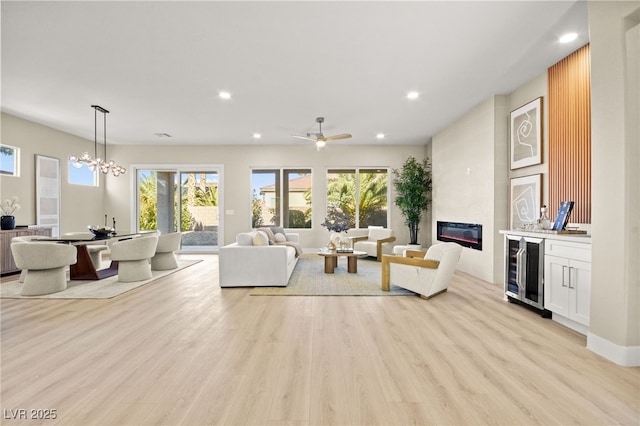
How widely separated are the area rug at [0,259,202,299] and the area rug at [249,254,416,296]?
1.99 metres

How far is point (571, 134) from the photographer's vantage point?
12.1ft

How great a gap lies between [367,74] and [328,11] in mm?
1452

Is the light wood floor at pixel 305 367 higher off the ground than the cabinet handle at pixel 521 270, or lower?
lower

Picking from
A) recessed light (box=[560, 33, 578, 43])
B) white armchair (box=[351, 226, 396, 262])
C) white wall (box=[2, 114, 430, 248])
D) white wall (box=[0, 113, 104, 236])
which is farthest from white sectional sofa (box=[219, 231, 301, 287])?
white wall (box=[0, 113, 104, 236])

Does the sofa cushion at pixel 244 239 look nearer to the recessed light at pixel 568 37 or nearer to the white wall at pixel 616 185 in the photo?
the white wall at pixel 616 185

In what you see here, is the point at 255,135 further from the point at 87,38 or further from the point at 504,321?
the point at 504,321

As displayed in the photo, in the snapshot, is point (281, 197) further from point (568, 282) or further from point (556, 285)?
point (568, 282)

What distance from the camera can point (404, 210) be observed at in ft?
26.3

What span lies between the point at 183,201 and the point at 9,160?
3562 millimetres

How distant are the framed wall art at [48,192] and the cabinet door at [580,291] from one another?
30.4 feet

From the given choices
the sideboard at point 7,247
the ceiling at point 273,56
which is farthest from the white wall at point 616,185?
the sideboard at point 7,247

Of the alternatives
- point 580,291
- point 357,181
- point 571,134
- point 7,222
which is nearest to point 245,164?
point 357,181

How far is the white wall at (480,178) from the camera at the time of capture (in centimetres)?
496

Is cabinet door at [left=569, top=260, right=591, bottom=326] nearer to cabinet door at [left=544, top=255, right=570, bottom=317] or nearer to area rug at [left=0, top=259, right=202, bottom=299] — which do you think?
cabinet door at [left=544, top=255, right=570, bottom=317]
